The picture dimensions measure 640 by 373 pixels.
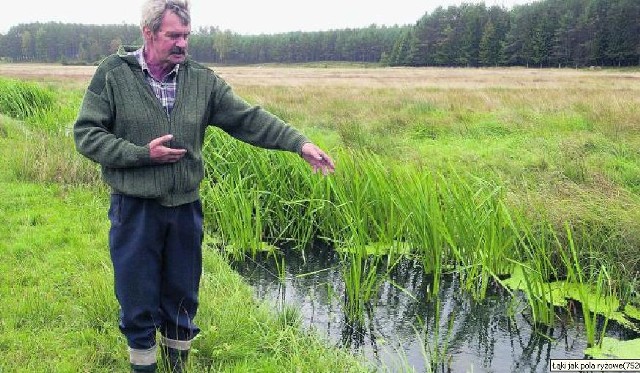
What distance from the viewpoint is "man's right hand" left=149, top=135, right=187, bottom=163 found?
2398 mm

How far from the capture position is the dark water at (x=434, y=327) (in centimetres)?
381

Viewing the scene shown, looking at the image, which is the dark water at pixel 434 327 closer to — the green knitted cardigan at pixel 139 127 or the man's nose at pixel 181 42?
the green knitted cardigan at pixel 139 127

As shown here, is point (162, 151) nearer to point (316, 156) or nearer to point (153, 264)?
point (153, 264)

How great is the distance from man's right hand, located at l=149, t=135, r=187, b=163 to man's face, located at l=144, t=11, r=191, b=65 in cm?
35

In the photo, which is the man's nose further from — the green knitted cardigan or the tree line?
the tree line

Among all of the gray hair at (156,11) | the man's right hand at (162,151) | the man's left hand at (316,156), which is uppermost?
the gray hair at (156,11)

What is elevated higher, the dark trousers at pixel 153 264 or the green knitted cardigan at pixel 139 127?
the green knitted cardigan at pixel 139 127

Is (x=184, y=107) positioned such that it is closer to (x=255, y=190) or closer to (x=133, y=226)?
(x=133, y=226)

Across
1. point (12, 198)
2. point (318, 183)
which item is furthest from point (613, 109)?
point (12, 198)

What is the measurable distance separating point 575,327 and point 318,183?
2.55 meters

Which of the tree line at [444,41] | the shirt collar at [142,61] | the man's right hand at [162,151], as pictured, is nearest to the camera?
the man's right hand at [162,151]

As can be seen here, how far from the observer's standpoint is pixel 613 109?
1205cm

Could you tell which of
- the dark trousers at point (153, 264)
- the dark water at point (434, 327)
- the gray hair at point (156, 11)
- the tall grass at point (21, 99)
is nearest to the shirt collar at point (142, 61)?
the gray hair at point (156, 11)

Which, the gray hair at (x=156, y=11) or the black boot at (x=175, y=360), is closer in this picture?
the gray hair at (x=156, y=11)
